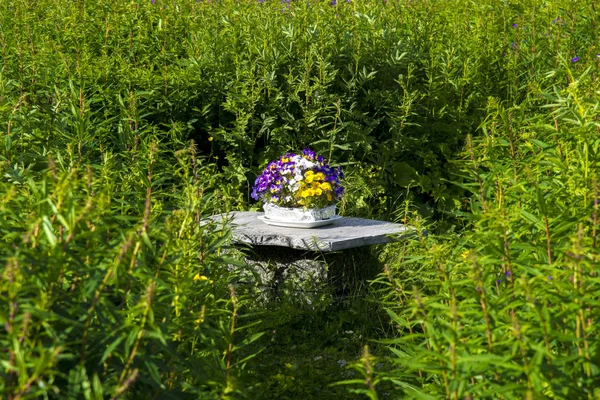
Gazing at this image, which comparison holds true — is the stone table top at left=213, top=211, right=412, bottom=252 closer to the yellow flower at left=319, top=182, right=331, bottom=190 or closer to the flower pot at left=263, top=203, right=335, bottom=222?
the flower pot at left=263, top=203, right=335, bottom=222

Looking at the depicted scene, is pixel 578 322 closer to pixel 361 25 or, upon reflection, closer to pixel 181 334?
pixel 181 334

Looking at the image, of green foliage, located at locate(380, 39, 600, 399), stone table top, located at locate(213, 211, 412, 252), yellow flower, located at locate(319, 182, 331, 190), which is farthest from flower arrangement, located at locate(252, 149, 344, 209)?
green foliage, located at locate(380, 39, 600, 399)

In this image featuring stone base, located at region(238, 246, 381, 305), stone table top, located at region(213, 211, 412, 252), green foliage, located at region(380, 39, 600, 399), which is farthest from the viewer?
stone base, located at region(238, 246, 381, 305)

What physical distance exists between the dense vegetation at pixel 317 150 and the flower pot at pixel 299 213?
1.30 feet

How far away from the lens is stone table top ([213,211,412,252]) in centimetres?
538

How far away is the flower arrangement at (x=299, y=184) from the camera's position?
5.71 meters

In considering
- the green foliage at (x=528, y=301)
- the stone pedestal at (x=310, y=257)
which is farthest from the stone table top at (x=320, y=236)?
the green foliage at (x=528, y=301)

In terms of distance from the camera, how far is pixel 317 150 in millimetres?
7055

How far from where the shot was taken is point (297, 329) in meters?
5.52

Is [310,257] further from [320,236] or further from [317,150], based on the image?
[317,150]

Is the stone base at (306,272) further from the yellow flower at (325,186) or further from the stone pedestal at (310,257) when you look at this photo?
the yellow flower at (325,186)

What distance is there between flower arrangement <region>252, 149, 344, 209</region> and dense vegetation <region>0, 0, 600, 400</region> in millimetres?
385

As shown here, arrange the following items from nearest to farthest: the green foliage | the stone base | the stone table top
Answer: the green foliage < the stone table top < the stone base

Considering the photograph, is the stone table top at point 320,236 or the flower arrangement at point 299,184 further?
the flower arrangement at point 299,184
